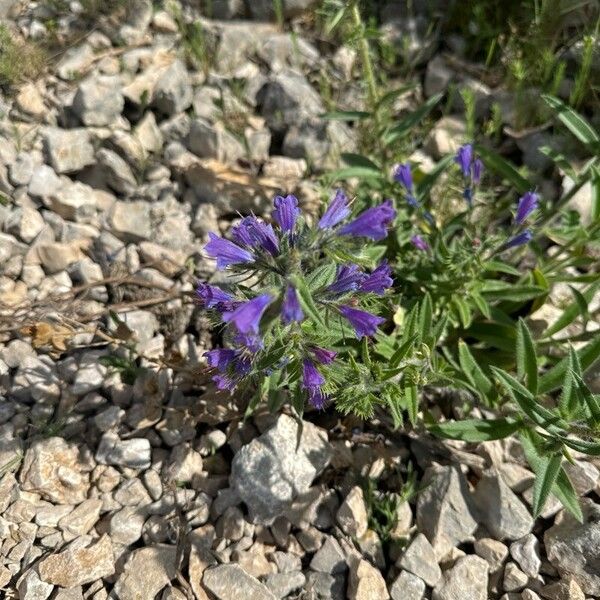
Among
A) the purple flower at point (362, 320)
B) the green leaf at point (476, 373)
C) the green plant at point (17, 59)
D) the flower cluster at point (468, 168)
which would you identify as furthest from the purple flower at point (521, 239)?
the green plant at point (17, 59)

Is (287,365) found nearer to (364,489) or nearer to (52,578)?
(364,489)

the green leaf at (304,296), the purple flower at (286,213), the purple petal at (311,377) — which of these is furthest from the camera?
the purple petal at (311,377)

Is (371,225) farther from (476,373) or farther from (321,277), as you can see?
(476,373)

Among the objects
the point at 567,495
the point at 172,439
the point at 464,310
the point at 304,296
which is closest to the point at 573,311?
the point at 464,310

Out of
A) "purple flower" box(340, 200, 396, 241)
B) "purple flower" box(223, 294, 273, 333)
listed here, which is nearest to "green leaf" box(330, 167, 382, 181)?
"purple flower" box(340, 200, 396, 241)

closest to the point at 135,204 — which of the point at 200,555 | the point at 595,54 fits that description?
the point at 200,555

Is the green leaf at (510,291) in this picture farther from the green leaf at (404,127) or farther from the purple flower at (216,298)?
the purple flower at (216,298)
